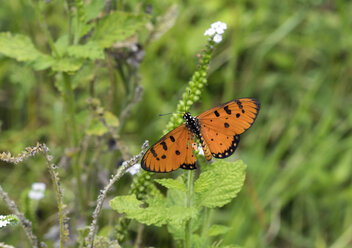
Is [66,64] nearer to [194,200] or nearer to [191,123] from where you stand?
[191,123]

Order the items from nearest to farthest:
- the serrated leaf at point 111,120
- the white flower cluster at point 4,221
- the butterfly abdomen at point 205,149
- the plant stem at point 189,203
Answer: the white flower cluster at point 4,221, the plant stem at point 189,203, the butterfly abdomen at point 205,149, the serrated leaf at point 111,120

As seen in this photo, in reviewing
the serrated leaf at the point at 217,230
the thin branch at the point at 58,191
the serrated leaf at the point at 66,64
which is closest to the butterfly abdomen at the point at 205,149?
the serrated leaf at the point at 217,230

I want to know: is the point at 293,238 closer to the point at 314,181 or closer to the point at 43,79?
the point at 314,181

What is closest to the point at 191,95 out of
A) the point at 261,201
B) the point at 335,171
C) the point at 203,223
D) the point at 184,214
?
the point at 184,214

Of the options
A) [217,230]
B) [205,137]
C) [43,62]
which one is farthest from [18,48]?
[217,230]

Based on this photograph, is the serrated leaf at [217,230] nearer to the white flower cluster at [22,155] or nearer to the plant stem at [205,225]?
the plant stem at [205,225]
